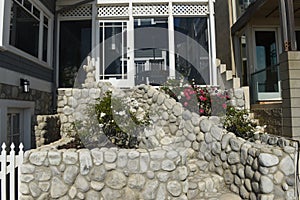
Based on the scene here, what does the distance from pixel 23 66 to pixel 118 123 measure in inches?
118

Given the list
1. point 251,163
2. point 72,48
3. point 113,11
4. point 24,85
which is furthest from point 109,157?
point 113,11

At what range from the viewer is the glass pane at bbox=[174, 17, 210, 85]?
869 cm

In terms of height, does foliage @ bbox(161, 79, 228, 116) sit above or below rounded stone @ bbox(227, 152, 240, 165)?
above

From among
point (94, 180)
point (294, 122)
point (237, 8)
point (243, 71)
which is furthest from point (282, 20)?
point (94, 180)

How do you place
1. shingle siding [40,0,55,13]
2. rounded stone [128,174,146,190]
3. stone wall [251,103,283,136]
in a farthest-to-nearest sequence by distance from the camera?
1. shingle siding [40,0,55,13]
2. stone wall [251,103,283,136]
3. rounded stone [128,174,146,190]

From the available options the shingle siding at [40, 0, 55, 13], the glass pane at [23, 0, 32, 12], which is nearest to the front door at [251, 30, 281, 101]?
the glass pane at [23, 0, 32, 12]

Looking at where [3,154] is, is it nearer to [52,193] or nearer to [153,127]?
[52,193]

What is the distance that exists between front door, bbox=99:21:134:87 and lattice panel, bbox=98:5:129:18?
0.24 meters

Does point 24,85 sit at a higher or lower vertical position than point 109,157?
higher

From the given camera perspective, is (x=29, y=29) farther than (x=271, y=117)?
Yes

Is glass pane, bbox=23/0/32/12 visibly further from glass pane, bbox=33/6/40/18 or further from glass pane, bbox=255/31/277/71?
glass pane, bbox=255/31/277/71

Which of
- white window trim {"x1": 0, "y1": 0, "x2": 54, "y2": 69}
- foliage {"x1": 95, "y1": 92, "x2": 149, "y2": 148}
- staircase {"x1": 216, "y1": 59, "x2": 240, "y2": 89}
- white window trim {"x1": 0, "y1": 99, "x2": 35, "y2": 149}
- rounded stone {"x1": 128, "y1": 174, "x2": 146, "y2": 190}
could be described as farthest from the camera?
staircase {"x1": 216, "y1": 59, "x2": 240, "y2": 89}

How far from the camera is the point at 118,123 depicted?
16.0ft

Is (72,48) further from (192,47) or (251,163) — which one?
(251,163)
